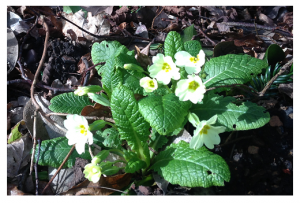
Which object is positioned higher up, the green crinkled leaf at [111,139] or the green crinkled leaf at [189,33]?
the green crinkled leaf at [189,33]

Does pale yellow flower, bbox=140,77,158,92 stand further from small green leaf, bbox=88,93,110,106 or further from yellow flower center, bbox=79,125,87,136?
yellow flower center, bbox=79,125,87,136

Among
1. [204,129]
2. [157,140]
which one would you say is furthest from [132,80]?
[204,129]

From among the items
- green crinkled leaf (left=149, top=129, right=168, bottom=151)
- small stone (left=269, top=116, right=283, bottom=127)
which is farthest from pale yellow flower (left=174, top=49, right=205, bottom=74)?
small stone (left=269, top=116, right=283, bottom=127)

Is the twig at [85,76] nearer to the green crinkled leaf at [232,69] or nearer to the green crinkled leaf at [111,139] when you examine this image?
the green crinkled leaf at [111,139]

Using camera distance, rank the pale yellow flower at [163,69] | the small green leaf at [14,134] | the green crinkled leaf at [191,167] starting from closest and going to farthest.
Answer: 1. the green crinkled leaf at [191,167]
2. the pale yellow flower at [163,69]
3. the small green leaf at [14,134]

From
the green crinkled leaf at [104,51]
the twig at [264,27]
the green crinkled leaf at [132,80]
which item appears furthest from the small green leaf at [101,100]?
the twig at [264,27]

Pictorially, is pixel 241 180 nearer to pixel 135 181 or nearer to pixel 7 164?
pixel 135 181
